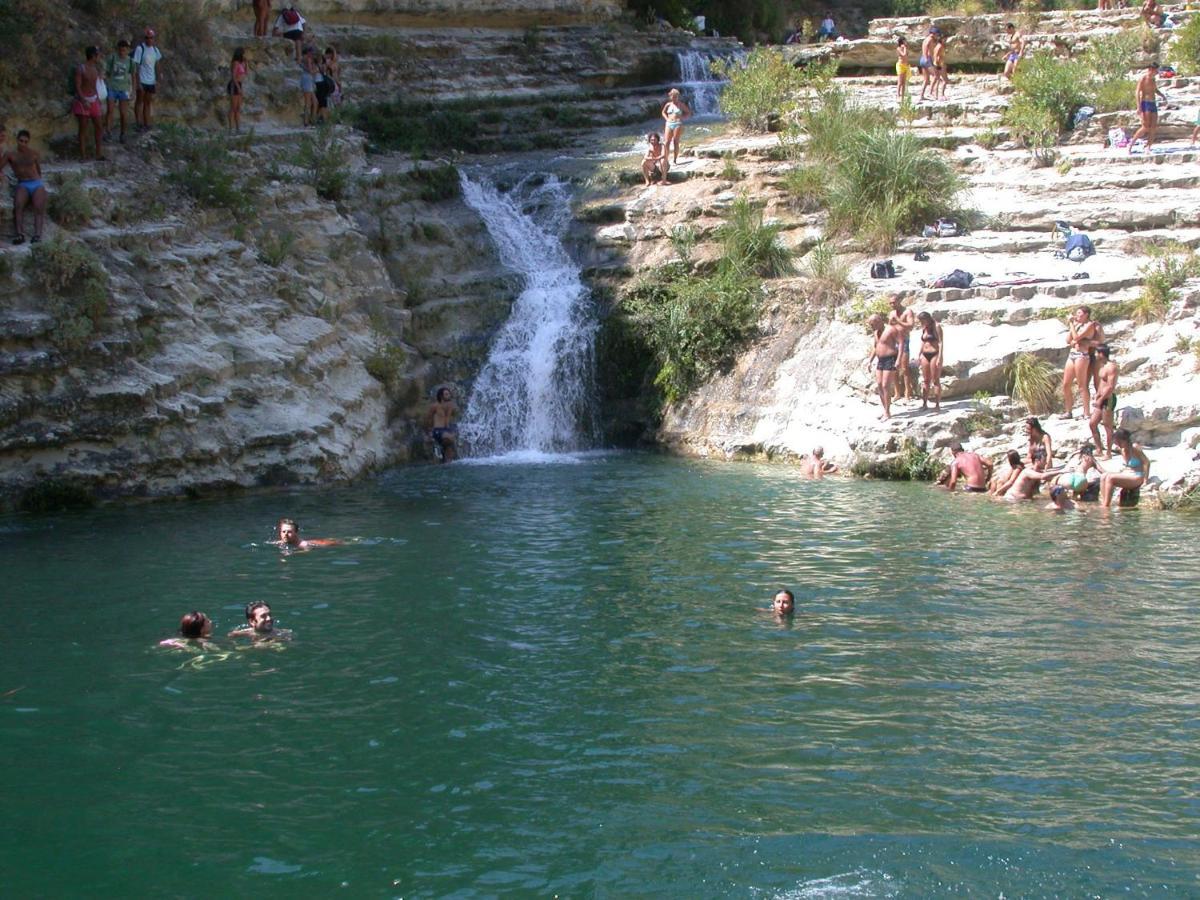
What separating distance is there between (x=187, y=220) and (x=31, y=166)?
256cm

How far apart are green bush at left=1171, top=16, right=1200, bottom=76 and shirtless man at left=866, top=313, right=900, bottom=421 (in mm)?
11085

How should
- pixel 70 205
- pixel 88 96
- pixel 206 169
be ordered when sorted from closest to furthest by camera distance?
pixel 70 205
pixel 88 96
pixel 206 169

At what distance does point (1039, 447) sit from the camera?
56.5 feet

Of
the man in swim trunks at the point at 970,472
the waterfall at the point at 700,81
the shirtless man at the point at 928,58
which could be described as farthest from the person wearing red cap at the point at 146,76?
the shirtless man at the point at 928,58

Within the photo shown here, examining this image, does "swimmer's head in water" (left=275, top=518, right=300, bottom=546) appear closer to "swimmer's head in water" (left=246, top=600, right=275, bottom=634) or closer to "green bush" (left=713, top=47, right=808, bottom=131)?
"swimmer's head in water" (left=246, top=600, right=275, bottom=634)

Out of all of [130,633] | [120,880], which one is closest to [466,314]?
[130,633]

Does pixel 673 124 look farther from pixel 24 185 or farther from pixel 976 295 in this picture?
pixel 24 185

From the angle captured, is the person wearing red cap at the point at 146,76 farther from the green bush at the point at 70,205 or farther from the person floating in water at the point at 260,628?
the person floating in water at the point at 260,628

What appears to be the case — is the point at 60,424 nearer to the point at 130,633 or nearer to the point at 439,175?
the point at 130,633

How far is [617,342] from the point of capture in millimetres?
22359

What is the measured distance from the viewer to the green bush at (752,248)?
72.6ft

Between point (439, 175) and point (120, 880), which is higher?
point (439, 175)

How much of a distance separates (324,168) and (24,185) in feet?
18.4

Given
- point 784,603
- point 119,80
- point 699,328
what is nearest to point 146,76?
point 119,80
